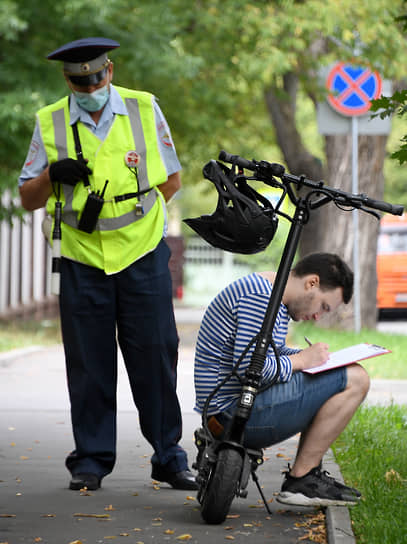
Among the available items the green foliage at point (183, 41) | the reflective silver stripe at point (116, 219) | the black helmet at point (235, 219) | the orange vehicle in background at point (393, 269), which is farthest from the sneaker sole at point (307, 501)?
the orange vehicle in background at point (393, 269)

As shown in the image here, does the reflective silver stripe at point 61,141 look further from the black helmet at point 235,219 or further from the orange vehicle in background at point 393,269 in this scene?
the orange vehicle in background at point 393,269

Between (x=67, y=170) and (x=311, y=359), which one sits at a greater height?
(x=67, y=170)

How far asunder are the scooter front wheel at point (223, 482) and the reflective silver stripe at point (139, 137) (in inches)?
57.3

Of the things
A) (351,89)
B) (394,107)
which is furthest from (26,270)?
(394,107)

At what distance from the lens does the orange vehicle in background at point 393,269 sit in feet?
64.0

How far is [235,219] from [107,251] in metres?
0.93

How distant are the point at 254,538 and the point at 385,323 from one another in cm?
1564

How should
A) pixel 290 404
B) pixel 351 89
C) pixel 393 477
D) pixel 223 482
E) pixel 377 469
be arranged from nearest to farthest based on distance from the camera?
pixel 223 482 → pixel 290 404 → pixel 393 477 → pixel 377 469 → pixel 351 89

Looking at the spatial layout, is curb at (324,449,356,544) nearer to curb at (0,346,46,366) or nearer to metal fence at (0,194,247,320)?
curb at (0,346,46,366)

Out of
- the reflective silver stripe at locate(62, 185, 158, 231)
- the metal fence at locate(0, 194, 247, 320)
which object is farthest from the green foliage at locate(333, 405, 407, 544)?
the metal fence at locate(0, 194, 247, 320)

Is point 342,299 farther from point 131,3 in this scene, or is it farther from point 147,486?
point 131,3

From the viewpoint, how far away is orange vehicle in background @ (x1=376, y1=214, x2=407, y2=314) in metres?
19.5

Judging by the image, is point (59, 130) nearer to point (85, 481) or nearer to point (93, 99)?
point (93, 99)

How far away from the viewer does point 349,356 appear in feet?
16.1
